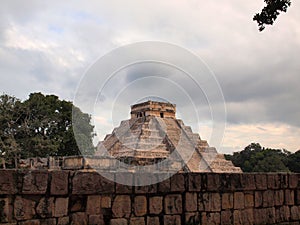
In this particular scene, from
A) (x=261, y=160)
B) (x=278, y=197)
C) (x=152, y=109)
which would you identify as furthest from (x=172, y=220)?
(x=261, y=160)

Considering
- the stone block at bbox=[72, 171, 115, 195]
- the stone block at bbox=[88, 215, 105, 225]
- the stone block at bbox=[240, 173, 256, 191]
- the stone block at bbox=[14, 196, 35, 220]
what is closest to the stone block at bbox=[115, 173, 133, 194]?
the stone block at bbox=[72, 171, 115, 195]

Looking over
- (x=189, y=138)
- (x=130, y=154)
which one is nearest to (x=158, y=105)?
(x=189, y=138)

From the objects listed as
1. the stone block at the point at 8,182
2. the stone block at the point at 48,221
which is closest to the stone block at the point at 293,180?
the stone block at the point at 48,221

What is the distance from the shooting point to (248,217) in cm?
772

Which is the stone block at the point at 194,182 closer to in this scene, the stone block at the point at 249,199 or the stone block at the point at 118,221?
the stone block at the point at 249,199

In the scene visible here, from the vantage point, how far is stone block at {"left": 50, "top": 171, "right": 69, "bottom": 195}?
225 inches

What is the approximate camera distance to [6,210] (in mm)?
5320

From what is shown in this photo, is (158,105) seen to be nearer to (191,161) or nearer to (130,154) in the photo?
(191,161)

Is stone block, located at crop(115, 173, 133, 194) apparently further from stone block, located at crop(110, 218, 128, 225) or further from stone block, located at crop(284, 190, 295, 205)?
stone block, located at crop(284, 190, 295, 205)

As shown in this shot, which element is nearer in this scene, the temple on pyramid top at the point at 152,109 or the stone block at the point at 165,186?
the stone block at the point at 165,186

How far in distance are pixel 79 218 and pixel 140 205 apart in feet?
3.23

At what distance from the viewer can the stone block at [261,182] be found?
7980mm

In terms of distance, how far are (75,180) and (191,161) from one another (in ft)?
89.4

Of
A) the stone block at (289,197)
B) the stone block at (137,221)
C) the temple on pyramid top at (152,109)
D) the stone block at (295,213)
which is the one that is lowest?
the stone block at (295,213)
